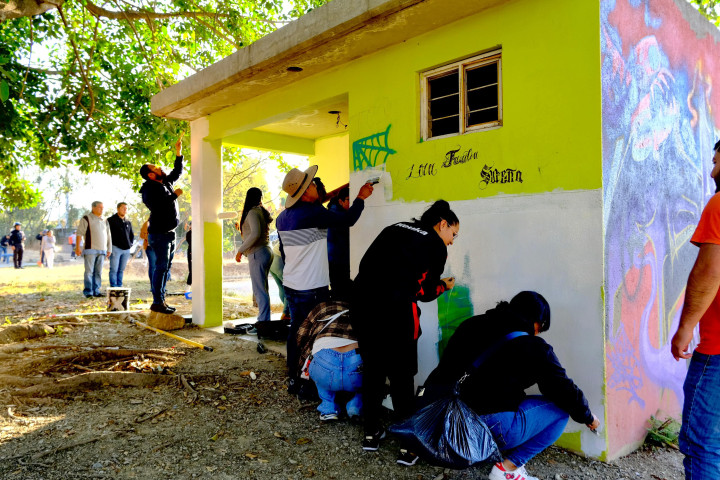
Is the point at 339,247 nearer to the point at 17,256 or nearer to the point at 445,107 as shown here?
the point at 445,107

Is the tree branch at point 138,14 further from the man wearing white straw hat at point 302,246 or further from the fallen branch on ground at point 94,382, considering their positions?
the fallen branch on ground at point 94,382

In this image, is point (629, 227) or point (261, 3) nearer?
point (629, 227)

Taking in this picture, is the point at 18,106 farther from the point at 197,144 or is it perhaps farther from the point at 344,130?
the point at 344,130

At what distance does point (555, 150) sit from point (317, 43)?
8.43 feet

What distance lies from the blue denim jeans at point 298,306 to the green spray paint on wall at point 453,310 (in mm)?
1176

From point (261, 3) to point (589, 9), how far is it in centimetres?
873

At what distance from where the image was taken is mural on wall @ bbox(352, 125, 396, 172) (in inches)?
193

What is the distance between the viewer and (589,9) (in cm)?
346

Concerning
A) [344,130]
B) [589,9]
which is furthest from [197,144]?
[589,9]

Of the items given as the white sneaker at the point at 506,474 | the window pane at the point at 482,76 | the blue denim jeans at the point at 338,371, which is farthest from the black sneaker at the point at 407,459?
the window pane at the point at 482,76

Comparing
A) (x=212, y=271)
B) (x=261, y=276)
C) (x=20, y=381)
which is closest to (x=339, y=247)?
(x=261, y=276)

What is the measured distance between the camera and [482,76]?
14.0 feet

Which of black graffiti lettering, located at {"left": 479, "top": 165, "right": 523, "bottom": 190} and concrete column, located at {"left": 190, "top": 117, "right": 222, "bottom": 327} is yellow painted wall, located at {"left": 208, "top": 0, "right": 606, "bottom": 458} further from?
concrete column, located at {"left": 190, "top": 117, "right": 222, "bottom": 327}

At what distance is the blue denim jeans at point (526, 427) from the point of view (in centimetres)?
290
